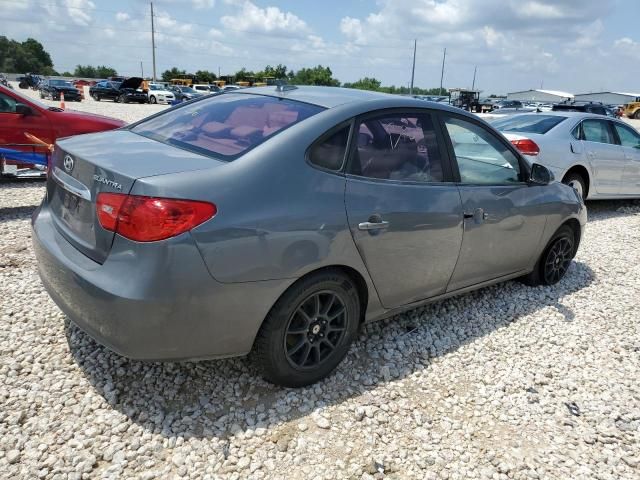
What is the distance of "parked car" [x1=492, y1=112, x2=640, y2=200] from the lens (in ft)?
22.9

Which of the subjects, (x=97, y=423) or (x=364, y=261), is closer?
(x=97, y=423)

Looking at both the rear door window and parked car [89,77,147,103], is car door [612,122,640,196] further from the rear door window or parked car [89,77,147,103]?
parked car [89,77,147,103]

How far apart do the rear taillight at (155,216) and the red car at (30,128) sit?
4.82 m

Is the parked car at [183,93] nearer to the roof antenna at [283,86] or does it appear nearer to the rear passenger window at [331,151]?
the roof antenna at [283,86]

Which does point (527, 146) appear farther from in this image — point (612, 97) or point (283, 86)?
point (612, 97)

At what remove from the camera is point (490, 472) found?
2361 mm

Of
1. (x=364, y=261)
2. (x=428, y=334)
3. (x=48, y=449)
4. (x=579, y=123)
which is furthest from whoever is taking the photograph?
(x=579, y=123)

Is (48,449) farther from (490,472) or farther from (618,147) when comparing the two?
(618,147)

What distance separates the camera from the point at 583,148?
7.32m

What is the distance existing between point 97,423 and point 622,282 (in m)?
4.92

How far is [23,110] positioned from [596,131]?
834 cm

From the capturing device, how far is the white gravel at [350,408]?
89.8 inches

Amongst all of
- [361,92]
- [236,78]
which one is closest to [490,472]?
[361,92]

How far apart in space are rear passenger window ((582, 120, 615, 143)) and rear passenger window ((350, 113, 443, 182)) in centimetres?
543
